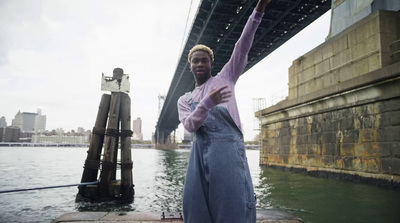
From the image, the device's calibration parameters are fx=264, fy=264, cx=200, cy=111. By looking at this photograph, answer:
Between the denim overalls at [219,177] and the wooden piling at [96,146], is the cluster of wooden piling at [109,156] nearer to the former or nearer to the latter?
the wooden piling at [96,146]

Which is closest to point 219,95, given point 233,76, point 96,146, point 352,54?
point 233,76

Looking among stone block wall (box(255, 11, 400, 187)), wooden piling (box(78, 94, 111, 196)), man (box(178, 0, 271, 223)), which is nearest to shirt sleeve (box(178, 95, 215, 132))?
man (box(178, 0, 271, 223))

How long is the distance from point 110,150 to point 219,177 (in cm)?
597

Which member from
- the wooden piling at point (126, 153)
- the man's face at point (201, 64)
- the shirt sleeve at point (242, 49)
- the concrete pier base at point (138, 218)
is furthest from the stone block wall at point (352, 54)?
the man's face at point (201, 64)

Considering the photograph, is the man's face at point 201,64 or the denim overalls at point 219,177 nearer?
the denim overalls at point 219,177

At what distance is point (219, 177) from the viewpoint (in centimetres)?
132

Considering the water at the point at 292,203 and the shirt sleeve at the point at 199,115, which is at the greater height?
the shirt sleeve at the point at 199,115

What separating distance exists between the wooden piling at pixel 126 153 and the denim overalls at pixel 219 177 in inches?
226

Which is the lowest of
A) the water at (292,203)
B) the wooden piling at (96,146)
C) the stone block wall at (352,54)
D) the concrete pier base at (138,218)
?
the water at (292,203)

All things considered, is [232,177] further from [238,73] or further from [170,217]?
[170,217]

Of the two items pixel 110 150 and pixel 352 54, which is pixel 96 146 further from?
pixel 352 54

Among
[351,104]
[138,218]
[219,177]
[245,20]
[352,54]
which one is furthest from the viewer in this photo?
[245,20]

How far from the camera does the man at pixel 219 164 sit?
130 cm

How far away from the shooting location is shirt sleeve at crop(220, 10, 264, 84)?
5.08 ft
